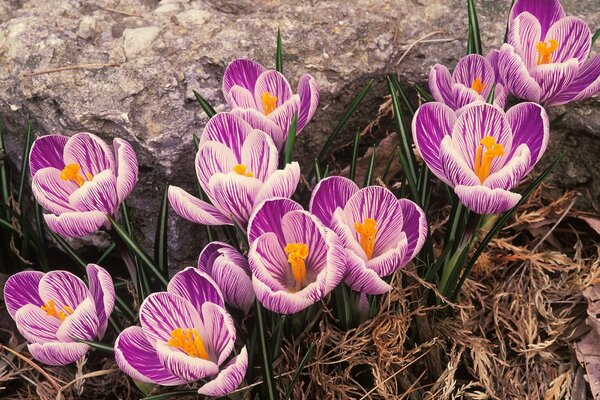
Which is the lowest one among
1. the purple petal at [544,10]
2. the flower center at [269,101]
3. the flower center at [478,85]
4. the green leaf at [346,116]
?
the green leaf at [346,116]

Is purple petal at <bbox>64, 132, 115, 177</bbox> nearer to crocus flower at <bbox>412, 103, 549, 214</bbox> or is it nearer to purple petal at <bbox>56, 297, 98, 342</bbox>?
purple petal at <bbox>56, 297, 98, 342</bbox>

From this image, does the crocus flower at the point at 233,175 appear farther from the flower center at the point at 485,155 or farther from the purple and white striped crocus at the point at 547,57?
the purple and white striped crocus at the point at 547,57

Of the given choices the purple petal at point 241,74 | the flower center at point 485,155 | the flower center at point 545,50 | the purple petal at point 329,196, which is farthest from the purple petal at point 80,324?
the flower center at point 545,50

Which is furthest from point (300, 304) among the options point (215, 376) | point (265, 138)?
point (265, 138)

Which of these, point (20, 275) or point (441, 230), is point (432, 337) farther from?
point (20, 275)

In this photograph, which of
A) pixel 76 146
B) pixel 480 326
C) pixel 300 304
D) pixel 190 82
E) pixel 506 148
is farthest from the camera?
pixel 190 82
